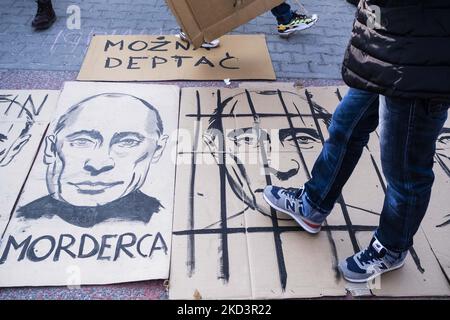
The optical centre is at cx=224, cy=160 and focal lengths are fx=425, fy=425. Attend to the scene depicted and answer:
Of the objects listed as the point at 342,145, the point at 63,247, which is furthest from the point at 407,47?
the point at 63,247

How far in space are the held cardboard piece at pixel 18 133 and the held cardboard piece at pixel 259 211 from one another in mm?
713

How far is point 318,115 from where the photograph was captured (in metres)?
2.41

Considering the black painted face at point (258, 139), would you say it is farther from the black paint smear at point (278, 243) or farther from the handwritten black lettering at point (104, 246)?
the handwritten black lettering at point (104, 246)

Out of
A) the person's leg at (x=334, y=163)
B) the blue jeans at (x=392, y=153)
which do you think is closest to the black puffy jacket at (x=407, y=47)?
the blue jeans at (x=392, y=153)

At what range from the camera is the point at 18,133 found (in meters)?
2.18

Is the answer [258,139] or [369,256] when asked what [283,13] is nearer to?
[258,139]

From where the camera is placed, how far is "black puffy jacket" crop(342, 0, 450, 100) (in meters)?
1.04

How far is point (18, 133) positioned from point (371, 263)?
1788 mm

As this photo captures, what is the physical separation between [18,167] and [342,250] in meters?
1.50

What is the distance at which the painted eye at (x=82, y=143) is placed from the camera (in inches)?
83.4

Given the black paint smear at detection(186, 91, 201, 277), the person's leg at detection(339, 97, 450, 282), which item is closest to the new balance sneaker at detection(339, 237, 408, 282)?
the person's leg at detection(339, 97, 450, 282)

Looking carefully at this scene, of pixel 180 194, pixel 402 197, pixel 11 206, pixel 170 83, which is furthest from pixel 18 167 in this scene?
pixel 402 197

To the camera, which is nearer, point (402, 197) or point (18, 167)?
point (402, 197)
